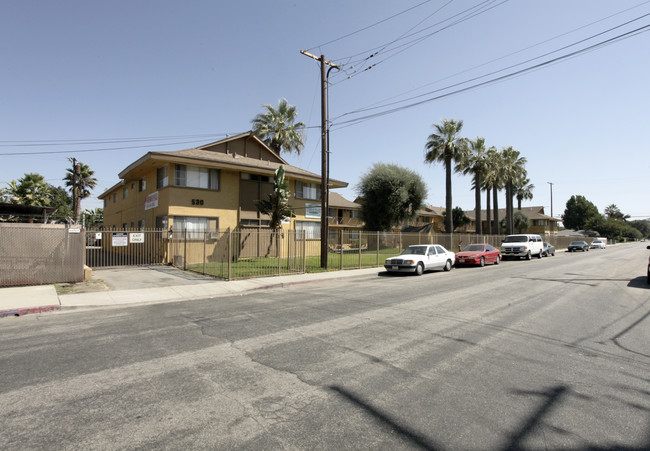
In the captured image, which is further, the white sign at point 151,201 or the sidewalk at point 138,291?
the white sign at point 151,201

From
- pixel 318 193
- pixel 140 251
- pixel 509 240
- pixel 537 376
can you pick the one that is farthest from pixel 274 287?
pixel 509 240

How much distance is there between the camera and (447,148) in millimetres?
34438

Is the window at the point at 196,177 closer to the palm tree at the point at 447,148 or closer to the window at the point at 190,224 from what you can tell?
the window at the point at 190,224

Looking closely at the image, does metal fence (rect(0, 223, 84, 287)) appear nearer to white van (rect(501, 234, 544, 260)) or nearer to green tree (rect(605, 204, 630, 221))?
white van (rect(501, 234, 544, 260))

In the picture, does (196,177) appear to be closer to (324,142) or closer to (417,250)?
(324,142)

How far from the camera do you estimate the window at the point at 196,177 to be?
20.8 meters

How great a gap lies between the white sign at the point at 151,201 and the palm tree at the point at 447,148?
25.5m

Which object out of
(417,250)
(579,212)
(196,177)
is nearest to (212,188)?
(196,177)

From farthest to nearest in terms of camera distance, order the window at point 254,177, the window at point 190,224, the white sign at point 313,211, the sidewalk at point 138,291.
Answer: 1. the white sign at point 313,211
2. the window at point 254,177
3. the window at point 190,224
4. the sidewalk at point 138,291

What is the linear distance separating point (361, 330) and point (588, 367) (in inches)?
129

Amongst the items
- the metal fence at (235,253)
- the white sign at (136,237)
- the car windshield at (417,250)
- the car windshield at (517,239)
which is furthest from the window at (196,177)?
the car windshield at (517,239)

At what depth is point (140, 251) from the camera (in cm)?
2130

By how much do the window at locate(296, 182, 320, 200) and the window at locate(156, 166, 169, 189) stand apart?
9175 mm

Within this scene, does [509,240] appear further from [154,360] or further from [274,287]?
[154,360]
